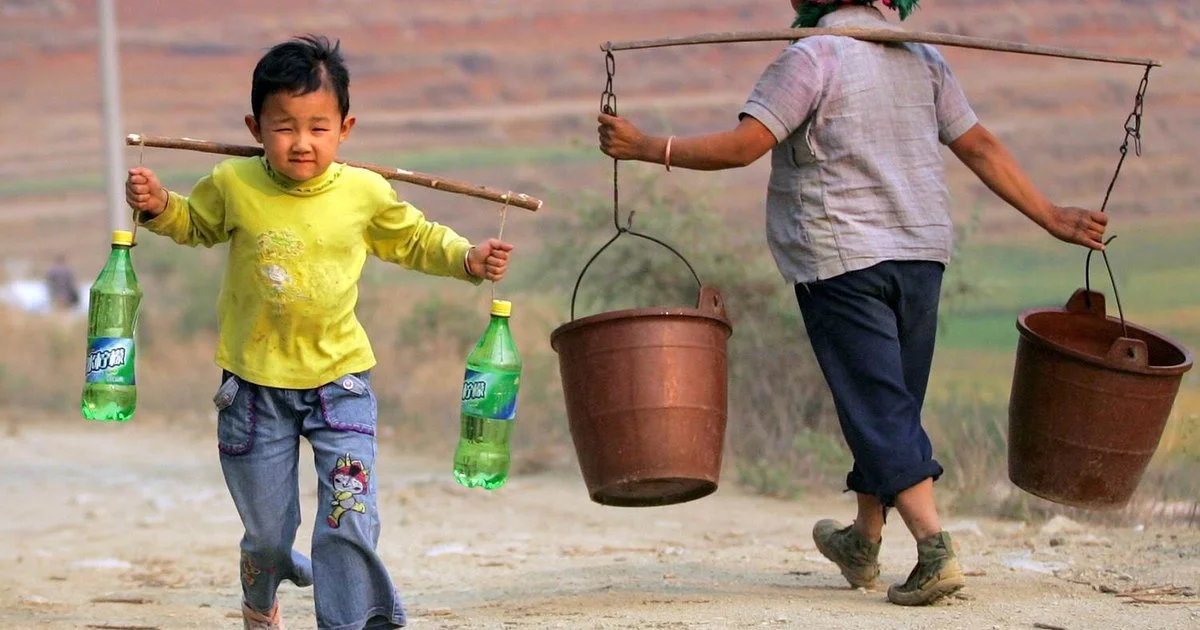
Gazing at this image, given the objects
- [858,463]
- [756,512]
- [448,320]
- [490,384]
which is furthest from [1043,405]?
[448,320]

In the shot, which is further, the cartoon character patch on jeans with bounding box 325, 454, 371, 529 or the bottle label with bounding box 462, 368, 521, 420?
the bottle label with bounding box 462, 368, 521, 420

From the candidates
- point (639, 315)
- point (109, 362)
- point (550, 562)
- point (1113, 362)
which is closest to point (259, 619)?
point (109, 362)

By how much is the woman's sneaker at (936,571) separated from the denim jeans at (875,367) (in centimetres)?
19

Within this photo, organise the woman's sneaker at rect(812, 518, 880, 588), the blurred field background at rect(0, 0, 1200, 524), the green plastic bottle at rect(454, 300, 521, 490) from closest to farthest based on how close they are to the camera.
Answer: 1. the green plastic bottle at rect(454, 300, 521, 490)
2. the woman's sneaker at rect(812, 518, 880, 588)
3. the blurred field background at rect(0, 0, 1200, 524)

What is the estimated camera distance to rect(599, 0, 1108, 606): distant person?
16.9 ft

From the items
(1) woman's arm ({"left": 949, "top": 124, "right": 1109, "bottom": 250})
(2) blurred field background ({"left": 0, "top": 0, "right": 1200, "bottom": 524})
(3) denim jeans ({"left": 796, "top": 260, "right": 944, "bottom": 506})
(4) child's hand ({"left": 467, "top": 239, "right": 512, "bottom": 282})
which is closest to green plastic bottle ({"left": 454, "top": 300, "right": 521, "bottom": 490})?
(4) child's hand ({"left": 467, "top": 239, "right": 512, "bottom": 282})

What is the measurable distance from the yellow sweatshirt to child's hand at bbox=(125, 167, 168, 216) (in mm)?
45

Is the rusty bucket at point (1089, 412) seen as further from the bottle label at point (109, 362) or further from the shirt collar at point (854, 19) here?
the bottle label at point (109, 362)

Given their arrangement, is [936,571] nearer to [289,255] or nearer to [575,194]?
[289,255]

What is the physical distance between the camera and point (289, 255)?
15.3 ft

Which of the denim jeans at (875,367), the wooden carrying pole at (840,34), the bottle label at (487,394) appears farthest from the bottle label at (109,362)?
the denim jeans at (875,367)

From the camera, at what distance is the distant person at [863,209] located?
203 inches

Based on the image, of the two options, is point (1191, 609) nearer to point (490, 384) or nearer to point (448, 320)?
point (490, 384)

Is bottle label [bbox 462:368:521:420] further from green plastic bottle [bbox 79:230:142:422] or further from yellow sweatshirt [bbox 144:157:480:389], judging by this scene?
green plastic bottle [bbox 79:230:142:422]
